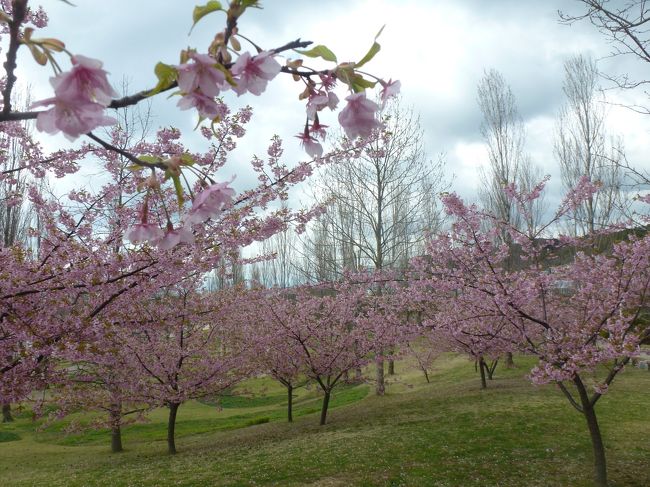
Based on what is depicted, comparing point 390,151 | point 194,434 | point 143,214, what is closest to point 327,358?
point 194,434

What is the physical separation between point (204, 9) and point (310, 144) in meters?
0.41

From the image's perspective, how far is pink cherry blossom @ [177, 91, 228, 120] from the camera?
95cm

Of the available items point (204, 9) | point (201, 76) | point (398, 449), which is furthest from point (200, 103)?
point (398, 449)

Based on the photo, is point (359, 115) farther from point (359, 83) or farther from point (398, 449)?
point (398, 449)

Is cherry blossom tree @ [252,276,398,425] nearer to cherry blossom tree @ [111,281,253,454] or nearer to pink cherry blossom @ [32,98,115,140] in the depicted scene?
cherry blossom tree @ [111,281,253,454]

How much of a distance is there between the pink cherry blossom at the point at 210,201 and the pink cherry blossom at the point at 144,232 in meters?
0.12

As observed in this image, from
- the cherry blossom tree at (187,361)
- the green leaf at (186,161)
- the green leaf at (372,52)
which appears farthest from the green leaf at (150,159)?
the cherry blossom tree at (187,361)

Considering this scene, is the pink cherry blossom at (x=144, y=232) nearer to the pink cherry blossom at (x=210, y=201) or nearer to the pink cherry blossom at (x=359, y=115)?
the pink cherry blossom at (x=210, y=201)

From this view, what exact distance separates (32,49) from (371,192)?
1766 cm

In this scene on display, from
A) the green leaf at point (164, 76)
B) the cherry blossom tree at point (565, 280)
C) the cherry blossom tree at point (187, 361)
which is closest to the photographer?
the green leaf at point (164, 76)

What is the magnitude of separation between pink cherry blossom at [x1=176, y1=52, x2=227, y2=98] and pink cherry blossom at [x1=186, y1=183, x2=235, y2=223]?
0.21 meters

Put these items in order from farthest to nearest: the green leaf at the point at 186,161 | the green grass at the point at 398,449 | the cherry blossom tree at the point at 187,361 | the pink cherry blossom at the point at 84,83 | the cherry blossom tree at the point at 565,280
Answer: the cherry blossom tree at the point at 187,361 < the green grass at the point at 398,449 < the cherry blossom tree at the point at 565,280 < the green leaf at the point at 186,161 < the pink cherry blossom at the point at 84,83

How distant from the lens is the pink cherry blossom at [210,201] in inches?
41.4

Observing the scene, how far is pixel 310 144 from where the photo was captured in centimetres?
119
